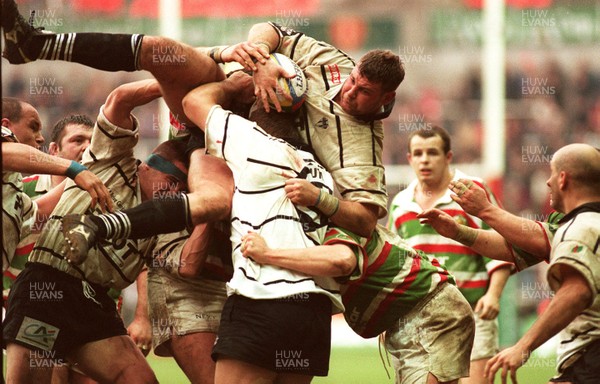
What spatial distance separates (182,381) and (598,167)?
5.59 m

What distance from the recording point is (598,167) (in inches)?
201

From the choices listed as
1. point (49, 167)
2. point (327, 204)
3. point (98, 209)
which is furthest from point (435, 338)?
point (49, 167)

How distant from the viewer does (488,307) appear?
732 centimetres

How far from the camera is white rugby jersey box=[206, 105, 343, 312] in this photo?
4.67 metres

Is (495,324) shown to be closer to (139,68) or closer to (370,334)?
(370,334)

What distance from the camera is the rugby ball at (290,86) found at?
5.11 metres

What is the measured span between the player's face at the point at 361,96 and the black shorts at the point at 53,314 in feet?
5.78

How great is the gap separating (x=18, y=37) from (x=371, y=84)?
5.83 ft

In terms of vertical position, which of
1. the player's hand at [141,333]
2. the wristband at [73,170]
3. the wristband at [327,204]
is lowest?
the player's hand at [141,333]

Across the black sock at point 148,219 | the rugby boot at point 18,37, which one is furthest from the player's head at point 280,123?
the rugby boot at point 18,37

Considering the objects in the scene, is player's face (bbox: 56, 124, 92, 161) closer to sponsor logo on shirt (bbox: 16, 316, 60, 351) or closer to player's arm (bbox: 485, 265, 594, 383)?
sponsor logo on shirt (bbox: 16, 316, 60, 351)

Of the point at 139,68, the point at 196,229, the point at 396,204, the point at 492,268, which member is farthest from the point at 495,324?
the point at 139,68

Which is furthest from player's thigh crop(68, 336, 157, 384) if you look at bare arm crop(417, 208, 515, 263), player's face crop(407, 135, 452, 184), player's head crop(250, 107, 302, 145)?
player's face crop(407, 135, 452, 184)

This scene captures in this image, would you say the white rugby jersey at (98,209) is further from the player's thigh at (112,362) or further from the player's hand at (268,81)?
the player's hand at (268,81)
